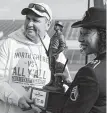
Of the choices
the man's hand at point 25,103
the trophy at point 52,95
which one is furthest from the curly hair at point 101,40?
the man's hand at point 25,103

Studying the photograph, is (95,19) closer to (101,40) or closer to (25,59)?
(101,40)

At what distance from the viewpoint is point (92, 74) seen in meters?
1.25

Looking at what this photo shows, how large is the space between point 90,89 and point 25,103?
601 mm

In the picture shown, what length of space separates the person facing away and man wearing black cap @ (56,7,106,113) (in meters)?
0.42

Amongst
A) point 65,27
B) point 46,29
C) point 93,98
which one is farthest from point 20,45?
point 93,98

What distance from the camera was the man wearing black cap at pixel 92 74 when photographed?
1.25 m

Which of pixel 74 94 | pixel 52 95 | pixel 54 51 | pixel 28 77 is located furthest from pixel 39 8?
pixel 74 94

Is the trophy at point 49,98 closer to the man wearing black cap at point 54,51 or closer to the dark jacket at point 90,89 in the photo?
the man wearing black cap at point 54,51

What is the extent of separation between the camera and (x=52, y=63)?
175cm

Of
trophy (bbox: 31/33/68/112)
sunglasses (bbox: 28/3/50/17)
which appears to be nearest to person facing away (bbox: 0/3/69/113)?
sunglasses (bbox: 28/3/50/17)

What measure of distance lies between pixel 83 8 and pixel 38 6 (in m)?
0.35

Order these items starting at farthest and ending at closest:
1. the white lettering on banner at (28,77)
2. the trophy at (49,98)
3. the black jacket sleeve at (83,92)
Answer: the white lettering on banner at (28,77) < the trophy at (49,98) < the black jacket sleeve at (83,92)

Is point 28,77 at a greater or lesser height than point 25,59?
lesser

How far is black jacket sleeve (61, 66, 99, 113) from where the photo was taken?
1.24 meters
